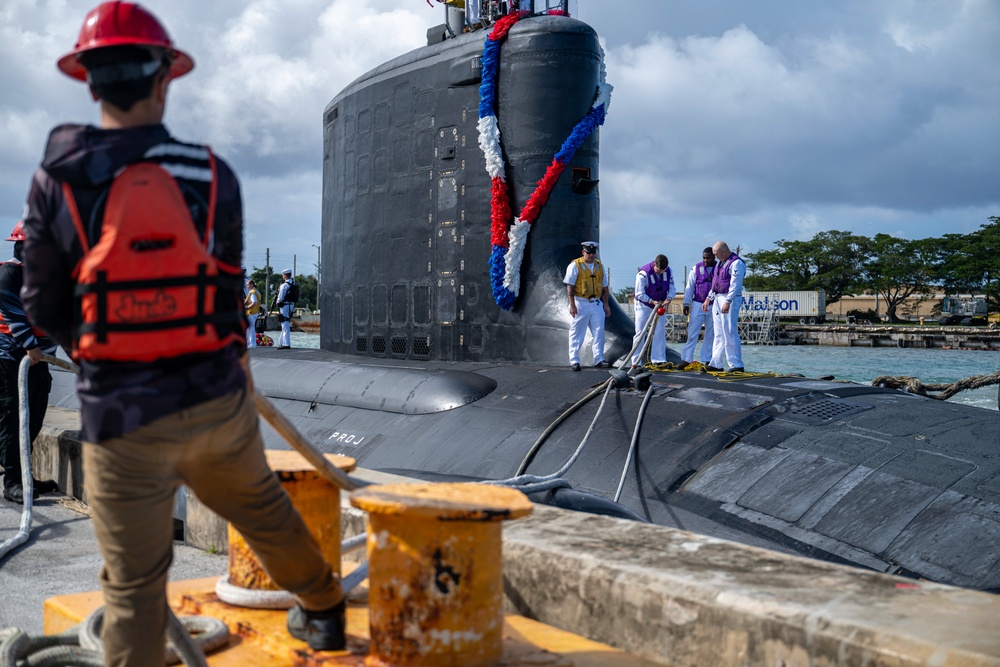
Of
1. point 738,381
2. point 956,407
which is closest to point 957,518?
point 956,407

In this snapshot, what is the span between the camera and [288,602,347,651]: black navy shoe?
2.72 meters

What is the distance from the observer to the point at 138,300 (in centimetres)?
216

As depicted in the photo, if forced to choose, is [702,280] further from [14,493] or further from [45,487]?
[14,493]

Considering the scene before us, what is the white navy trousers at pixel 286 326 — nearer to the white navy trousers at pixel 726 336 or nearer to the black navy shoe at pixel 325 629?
the white navy trousers at pixel 726 336

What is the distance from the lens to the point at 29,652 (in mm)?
2764

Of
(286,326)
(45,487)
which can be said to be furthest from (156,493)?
(286,326)

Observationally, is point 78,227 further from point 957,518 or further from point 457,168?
point 457,168

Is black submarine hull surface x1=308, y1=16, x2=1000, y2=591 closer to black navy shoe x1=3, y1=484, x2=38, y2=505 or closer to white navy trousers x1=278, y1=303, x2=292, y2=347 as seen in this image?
black navy shoe x1=3, y1=484, x2=38, y2=505

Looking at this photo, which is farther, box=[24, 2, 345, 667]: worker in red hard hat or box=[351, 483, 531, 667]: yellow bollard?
box=[351, 483, 531, 667]: yellow bollard

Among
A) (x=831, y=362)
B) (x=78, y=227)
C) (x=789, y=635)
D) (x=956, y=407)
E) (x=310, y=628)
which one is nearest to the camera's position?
(x=78, y=227)

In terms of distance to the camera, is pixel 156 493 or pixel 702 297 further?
pixel 702 297

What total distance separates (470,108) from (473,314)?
6.71 feet

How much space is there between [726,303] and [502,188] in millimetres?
3671

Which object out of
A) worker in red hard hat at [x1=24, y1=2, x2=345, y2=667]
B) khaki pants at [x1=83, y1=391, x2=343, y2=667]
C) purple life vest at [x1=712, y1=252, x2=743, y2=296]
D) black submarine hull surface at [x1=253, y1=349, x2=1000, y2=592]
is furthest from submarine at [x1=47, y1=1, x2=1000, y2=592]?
worker in red hard hat at [x1=24, y1=2, x2=345, y2=667]
